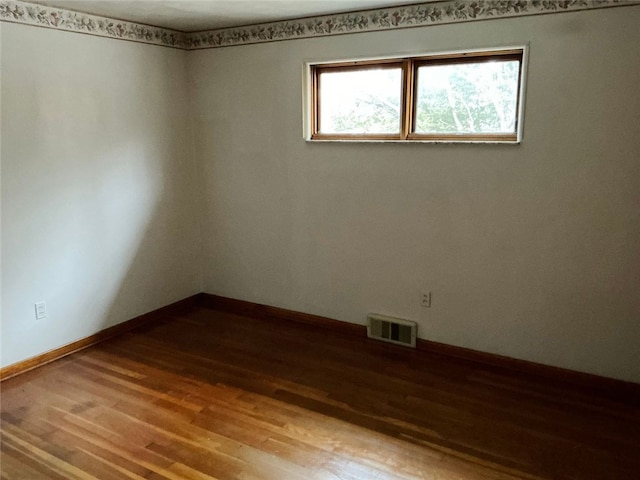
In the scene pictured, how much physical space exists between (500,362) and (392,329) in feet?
2.37

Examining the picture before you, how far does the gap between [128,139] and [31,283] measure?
1.17 meters

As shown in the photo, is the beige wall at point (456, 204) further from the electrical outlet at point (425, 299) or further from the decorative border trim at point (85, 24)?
the decorative border trim at point (85, 24)

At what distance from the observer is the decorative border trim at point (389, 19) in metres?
2.74

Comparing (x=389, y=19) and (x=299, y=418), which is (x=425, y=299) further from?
(x=389, y=19)

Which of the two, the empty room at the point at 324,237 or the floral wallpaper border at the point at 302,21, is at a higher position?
the floral wallpaper border at the point at 302,21

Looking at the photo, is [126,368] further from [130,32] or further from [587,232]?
[587,232]

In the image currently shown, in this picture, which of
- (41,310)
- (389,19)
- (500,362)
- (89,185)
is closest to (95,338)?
(41,310)

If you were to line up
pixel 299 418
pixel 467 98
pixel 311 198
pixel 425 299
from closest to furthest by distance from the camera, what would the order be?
pixel 299 418 < pixel 467 98 < pixel 425 299 < pixel 311 198

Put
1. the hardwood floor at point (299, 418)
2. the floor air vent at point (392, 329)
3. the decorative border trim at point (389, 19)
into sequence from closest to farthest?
the hardwood floor at point (299, 418)
the decorative border trim at point (389, 19)
the floor air vent at point (392, 329)

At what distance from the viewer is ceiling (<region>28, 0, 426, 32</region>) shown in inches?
118

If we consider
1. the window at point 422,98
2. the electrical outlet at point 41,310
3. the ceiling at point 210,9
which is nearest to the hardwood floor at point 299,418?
the electrical outlet at point 41,310

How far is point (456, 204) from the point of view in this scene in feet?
10.5

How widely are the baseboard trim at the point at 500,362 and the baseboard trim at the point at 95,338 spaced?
376mm

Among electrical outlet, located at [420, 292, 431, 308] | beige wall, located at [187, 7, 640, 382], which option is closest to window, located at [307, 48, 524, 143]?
beige wall, located at [187, 7, 640, 382]
